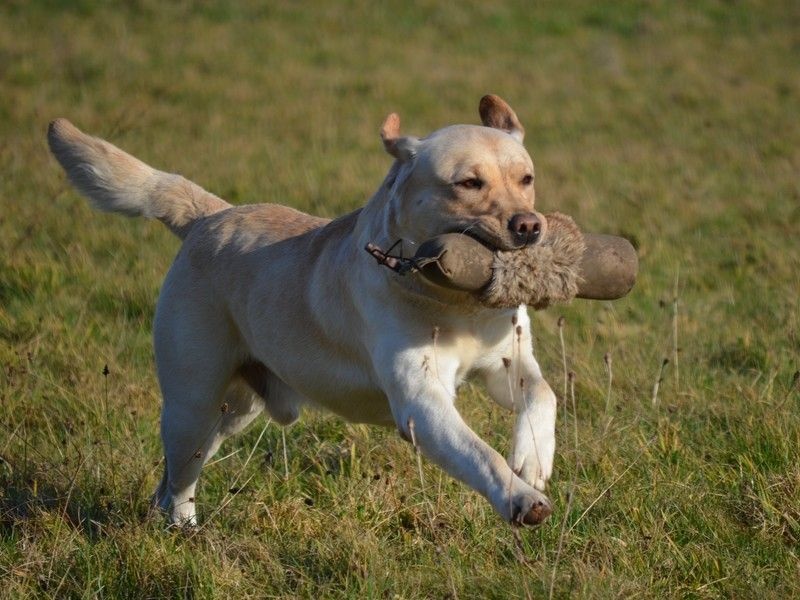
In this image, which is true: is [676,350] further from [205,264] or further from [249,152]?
[249,152]

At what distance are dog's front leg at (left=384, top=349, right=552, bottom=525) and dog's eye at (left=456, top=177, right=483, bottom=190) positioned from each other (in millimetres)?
591

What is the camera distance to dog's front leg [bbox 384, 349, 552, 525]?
3.66m

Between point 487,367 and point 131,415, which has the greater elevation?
point 487,367

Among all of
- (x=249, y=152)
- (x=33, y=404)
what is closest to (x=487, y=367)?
(x=33, y=404)

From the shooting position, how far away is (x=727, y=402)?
5496mm

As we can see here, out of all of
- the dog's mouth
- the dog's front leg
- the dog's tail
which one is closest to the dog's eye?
the dog's mouth

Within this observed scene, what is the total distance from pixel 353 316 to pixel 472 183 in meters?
0.69

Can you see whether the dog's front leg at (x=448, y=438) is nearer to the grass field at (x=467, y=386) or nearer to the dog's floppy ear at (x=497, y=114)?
the grass field at (x=467, y=386)

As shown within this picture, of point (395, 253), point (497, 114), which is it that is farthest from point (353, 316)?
point (497, 114)

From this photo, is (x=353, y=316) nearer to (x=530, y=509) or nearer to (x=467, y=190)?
(x=467, y=190)

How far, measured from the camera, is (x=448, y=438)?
13.0ft

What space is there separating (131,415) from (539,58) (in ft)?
35.3

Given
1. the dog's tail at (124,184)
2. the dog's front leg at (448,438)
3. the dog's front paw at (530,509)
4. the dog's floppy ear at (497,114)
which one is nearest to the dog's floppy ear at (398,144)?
the dog's floppy ear at (497,114)

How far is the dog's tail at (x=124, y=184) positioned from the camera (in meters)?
5.57
